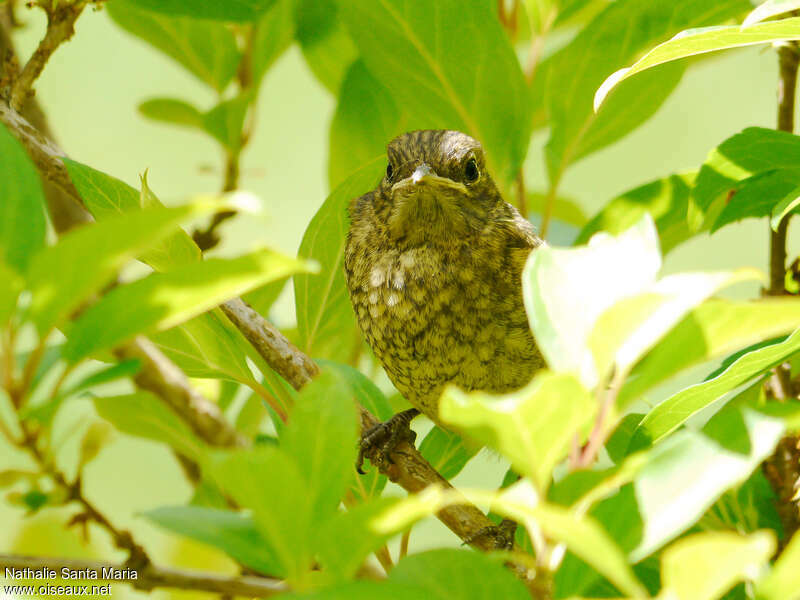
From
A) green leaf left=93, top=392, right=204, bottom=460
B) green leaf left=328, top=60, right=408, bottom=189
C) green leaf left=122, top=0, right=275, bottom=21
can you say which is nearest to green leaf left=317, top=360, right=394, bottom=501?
green leaf left=93, top=392, right=204, bottom=460

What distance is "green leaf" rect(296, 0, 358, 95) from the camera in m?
1.80

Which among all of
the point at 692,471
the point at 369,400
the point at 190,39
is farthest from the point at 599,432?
the point at 190,39

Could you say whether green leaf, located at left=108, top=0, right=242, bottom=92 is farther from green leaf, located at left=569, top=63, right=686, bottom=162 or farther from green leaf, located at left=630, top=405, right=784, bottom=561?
green leaf, located at left=630, top=405, right=784, bottom=561

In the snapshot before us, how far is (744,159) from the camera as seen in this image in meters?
1.26

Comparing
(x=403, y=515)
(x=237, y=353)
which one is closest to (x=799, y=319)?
(x=403, y=515)

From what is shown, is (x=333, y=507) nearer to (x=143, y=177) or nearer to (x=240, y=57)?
(x=143, y=177)

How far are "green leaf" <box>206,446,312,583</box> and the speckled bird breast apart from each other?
995 millimetres

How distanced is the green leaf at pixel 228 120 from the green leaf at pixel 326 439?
1145 millimetres

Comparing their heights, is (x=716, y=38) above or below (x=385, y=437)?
above

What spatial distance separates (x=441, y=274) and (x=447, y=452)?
367 mm

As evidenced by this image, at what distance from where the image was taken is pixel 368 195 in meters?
2.04

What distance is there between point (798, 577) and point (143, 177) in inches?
33.4

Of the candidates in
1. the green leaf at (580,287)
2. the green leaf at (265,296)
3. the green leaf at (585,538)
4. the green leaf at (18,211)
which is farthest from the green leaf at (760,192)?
the green leaf at (18,211)

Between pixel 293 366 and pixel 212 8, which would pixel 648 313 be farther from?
pixel 212 8
